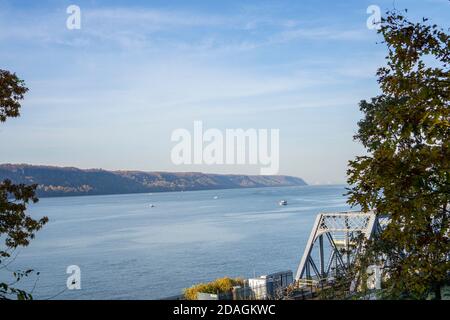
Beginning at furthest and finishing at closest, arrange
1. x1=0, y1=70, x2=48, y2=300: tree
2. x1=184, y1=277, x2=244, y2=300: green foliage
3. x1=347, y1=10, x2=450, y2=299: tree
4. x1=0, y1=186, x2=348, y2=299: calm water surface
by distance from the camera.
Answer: x1=0, y1=186, x2=348, y2=299: calm water surface, x1=184, y1=277, x2=244, y2=300: green foliage, x1=0, y1=70, x2=48, y2=300: tree, x1=347, y1=10, x2=450, y2=299: tree

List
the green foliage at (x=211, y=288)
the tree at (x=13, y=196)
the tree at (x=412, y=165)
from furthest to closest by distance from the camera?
the green foliage at (x=211, y=288) < the tree at (x=13, y=196) < the tree at (x=412, y=165)

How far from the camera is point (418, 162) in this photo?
8398 millimetres

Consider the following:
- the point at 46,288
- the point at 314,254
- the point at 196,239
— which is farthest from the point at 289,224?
the point at 46,288

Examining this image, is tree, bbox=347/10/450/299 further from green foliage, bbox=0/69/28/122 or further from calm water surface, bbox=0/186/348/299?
calm water surface, bbox=0/186/348/299

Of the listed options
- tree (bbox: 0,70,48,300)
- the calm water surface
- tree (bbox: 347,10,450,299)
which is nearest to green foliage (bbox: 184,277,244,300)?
tree (bbox: 0,70,48,300)

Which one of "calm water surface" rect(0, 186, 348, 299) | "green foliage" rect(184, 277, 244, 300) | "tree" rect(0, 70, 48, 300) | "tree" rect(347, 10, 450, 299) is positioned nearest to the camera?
"tree" rect(347, 10, 450, 299)

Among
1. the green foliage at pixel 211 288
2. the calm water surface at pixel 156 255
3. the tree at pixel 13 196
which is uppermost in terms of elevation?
the tree at pixel 13 196

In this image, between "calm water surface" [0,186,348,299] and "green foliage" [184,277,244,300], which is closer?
"green foliage" [184,277,244,300]

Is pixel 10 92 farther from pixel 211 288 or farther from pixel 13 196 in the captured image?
pixel 211 288

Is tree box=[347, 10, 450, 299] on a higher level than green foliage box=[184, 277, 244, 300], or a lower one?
higher

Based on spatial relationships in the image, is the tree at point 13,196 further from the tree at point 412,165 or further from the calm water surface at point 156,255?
the calm water surface at point 156,255

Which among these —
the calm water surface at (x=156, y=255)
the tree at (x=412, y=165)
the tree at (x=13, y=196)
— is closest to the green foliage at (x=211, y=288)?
the tree at (x=13, y=196)

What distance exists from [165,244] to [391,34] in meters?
88.9
